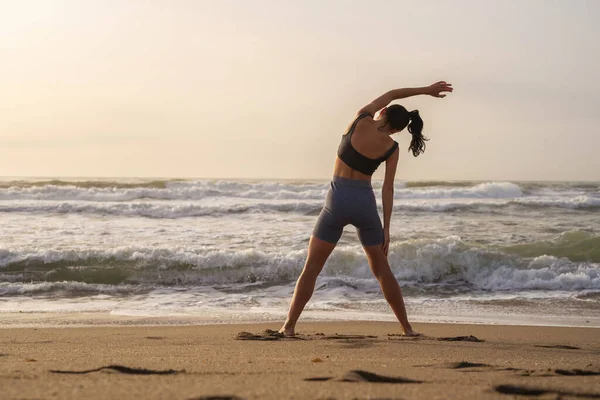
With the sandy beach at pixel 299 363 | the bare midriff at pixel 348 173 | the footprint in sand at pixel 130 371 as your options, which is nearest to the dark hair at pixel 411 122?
the bare midriff at pixel 348 173

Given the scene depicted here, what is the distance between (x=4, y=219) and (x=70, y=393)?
15757mm

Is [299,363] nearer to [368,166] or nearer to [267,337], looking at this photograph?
[267,337]

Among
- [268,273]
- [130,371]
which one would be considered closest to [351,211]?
[130,371]

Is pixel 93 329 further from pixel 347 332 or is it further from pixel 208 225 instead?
pixel 208 225

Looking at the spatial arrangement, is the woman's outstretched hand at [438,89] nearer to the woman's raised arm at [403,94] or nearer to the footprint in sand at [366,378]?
the woman's raised arm at [403,94]

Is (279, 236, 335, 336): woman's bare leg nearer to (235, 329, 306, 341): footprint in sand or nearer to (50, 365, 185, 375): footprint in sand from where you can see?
(235, 329, 306, 341): footprint in sand

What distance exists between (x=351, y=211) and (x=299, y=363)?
1.42 metres

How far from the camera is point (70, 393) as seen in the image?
228cm

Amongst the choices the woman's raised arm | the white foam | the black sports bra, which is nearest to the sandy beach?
the black sports bra

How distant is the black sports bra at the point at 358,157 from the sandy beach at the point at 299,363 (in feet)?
3.89

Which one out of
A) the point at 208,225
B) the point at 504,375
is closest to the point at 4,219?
the point at 208,225

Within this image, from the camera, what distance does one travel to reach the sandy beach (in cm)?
240

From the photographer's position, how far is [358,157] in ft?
14.6

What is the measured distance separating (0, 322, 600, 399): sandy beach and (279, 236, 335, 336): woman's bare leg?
0.20m
